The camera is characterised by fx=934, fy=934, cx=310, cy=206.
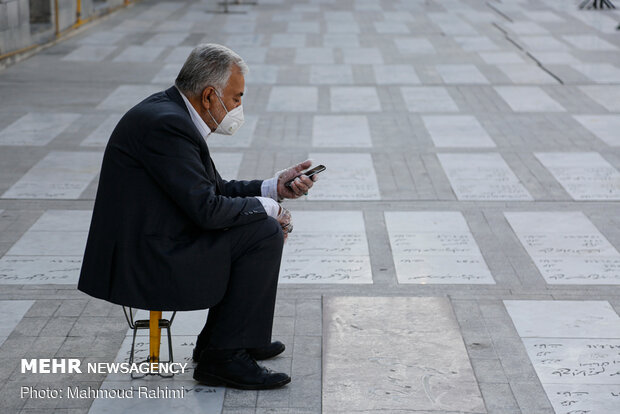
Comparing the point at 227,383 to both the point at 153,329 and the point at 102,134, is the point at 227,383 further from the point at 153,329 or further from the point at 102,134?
the point at 102,134

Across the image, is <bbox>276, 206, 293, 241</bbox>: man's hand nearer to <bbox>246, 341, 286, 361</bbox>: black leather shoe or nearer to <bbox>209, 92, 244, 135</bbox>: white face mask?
<bbox>209, 92, 244, 135</bbox>: white face mask

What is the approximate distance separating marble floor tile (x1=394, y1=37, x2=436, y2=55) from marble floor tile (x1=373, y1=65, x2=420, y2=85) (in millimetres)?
1448

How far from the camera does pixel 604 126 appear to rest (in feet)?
32.6

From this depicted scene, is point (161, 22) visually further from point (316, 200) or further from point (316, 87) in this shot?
point (316, 200)

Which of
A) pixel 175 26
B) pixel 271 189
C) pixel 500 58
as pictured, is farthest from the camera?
pixel 175 26

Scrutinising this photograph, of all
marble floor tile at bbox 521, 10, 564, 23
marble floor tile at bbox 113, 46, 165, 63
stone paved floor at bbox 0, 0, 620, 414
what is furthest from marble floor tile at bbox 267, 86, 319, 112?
marble floor tile at bbox 521, 10, 564, 23

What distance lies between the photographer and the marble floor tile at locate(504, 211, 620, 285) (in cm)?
586

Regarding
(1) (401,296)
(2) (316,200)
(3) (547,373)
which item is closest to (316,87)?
(2) (316,200)

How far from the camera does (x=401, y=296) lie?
18.0ft

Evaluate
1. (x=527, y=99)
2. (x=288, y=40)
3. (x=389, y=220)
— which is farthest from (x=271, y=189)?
(x=288, y=40)

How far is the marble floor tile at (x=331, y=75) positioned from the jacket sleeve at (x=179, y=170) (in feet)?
28.0

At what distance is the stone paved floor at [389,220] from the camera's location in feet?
14.6

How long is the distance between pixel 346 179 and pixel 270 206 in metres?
3.89

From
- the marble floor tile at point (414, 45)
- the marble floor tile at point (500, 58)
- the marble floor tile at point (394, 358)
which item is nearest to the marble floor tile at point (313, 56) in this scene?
the marble floor tile at point (414, 45)
